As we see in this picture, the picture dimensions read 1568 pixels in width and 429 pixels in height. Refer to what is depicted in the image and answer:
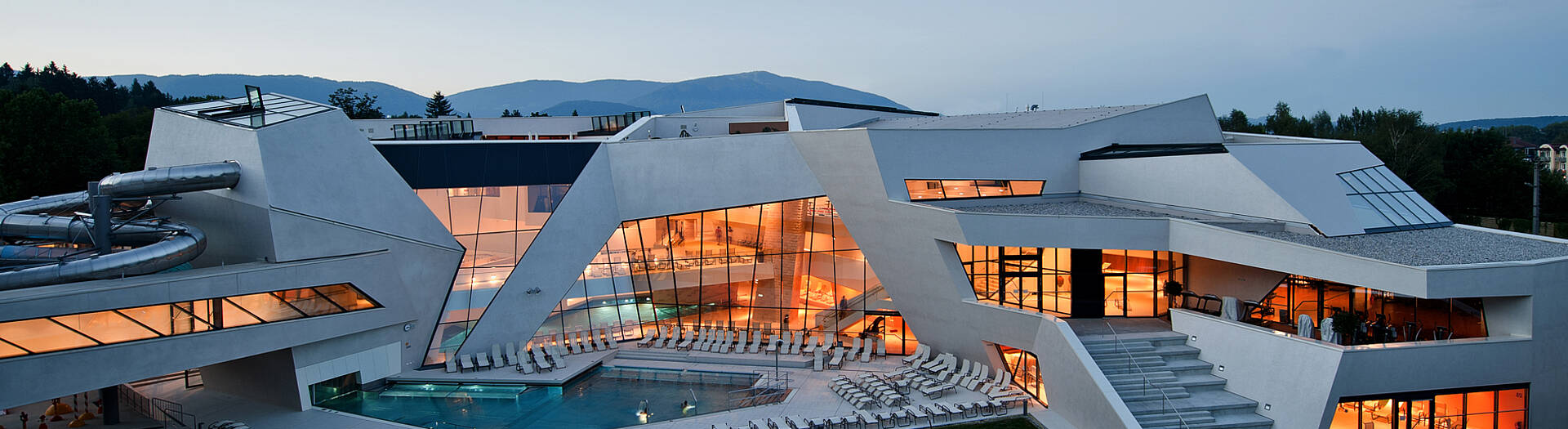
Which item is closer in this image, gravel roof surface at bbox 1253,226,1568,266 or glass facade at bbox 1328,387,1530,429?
glass facade at bbox 1328,387,1530,429

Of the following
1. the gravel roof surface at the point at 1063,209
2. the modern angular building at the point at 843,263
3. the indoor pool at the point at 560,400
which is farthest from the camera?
the gravel roof surface at the point at 1063,209

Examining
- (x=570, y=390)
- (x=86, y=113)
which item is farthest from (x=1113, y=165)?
(x=86, y=113)

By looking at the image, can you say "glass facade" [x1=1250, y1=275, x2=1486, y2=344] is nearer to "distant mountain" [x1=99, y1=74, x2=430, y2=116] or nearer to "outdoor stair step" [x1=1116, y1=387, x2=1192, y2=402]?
"outdoor stair step" [x1=1116, y1=387, x2=1192, y2=402]

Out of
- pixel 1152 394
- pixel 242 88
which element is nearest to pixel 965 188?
pixel 1152 394

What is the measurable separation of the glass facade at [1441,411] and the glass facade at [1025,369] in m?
6.80

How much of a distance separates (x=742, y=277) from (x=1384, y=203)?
61.9ft

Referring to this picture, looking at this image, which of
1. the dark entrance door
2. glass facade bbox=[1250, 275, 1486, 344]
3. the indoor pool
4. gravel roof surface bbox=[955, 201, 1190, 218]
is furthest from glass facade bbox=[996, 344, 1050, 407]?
the indoor pool

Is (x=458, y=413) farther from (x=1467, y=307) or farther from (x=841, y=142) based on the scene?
(x=1467, y=307)

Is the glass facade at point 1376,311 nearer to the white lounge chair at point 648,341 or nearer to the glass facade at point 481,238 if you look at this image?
the white lounge chair at point 648,341

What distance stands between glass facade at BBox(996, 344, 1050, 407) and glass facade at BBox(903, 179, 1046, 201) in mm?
4927

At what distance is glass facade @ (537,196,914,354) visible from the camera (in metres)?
27.9

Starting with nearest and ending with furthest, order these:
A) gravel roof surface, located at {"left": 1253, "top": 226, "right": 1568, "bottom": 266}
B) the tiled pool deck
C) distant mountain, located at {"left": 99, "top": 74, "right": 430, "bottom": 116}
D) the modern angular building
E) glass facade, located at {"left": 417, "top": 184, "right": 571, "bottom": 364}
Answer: gravel roof surface, located at {"left": 1253, "top": 226, "right": 1568, "bottom": 266}, the modern angular building, the tiled pool deck, glass facade, located at {"left": 417, "top": 184, "right": 571, "bottom": 364}, distant mountain, located at {"left": 99, "top": 74, "right": 430, "bottom": 116}

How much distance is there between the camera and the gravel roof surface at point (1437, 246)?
54.7 feet

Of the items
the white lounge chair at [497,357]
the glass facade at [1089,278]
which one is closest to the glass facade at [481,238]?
the white lounge chair at [497,357]
